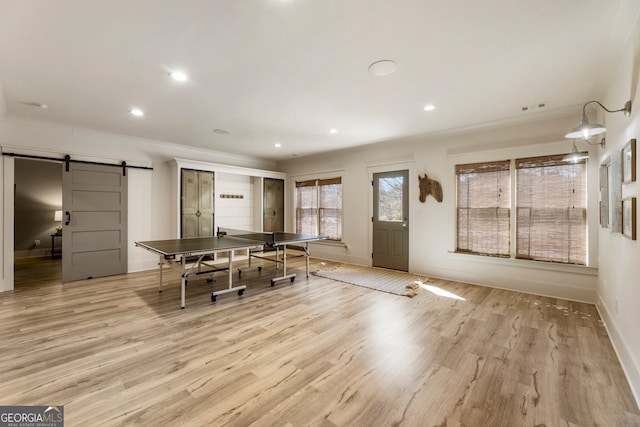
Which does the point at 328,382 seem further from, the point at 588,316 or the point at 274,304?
the point at 588,316

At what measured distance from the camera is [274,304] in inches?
139

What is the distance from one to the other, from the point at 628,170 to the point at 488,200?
2.36 metres

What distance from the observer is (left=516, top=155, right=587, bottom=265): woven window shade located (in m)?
3.71

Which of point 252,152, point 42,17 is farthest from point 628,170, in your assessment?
point 252,152

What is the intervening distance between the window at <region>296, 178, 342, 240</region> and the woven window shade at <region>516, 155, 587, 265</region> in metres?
3.55

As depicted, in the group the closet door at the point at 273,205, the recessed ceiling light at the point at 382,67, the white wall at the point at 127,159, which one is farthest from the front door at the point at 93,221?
the recessed ceiling light at the point at 382,67

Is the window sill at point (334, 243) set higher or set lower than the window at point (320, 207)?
lower

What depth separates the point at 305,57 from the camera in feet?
8.04

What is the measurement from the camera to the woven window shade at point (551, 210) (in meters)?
3.71

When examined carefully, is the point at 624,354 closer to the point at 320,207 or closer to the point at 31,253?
the point at 320,207

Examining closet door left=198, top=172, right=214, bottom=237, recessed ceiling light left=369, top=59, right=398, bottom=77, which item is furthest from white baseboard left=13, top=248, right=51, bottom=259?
recessed ceiling light left=369, top=59, right=398, bottom=77

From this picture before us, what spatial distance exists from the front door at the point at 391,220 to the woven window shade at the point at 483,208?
3.29ft

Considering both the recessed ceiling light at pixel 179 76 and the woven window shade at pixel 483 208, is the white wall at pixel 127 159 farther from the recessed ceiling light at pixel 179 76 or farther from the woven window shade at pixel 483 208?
the woven window shade at pixel 483 208

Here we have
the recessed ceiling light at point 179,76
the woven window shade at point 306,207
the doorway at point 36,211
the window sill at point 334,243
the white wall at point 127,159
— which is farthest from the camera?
the woven window shade at point 306,207
